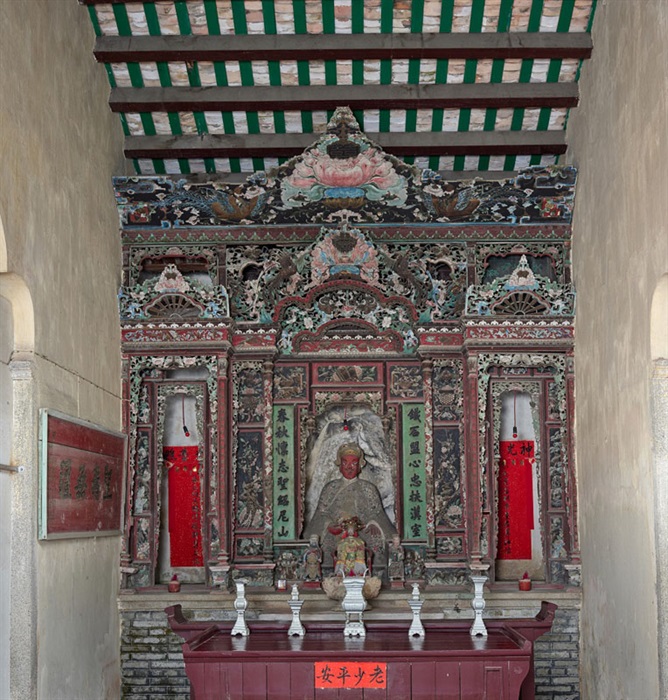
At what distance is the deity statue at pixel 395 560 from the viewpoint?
316 inches

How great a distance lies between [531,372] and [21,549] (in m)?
4.20

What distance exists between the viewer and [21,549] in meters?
5.70

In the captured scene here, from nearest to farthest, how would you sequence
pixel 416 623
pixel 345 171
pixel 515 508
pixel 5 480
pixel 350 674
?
pixel 5 480, pixel 350 674, pixel 416 623, pixel 345 171, pixel 515 508

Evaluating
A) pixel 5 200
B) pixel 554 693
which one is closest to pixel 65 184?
pixel 5 200

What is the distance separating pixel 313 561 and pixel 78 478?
2187mm

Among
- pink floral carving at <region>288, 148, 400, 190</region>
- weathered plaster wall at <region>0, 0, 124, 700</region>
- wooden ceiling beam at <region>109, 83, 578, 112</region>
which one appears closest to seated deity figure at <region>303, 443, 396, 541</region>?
weathered plaster wall at <region>0, 0, 124, 700</region>

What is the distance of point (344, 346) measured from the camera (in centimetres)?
834

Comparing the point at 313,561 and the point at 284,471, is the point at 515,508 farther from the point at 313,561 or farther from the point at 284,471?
the point at 284,471

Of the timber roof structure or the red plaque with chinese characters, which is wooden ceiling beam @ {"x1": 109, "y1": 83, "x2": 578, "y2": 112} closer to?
the timber roof structure

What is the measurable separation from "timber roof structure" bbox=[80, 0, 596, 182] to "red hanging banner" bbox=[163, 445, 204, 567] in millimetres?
2283

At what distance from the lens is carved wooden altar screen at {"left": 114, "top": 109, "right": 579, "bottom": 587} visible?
314 inches

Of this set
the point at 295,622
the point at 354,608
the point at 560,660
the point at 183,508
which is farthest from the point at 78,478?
the point at 560,660

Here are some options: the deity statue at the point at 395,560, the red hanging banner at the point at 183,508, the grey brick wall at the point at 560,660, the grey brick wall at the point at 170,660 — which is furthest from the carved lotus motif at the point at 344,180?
the grey brick wall at the point at 560,660

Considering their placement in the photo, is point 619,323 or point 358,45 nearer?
point 619,323
